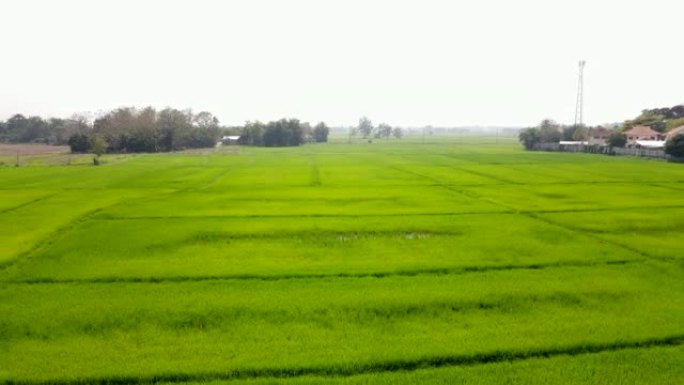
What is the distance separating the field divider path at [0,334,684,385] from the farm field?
1.3 inches

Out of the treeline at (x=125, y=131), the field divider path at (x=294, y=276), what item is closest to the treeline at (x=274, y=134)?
the treeline at (x=125, y=131)

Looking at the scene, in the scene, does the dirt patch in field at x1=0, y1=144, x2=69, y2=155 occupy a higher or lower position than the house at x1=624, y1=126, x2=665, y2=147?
lower

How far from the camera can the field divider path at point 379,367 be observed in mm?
9266

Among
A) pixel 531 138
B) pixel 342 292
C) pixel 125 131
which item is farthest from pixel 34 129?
pixel 342 292

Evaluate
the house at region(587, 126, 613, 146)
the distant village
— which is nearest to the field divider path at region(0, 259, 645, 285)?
the distant village

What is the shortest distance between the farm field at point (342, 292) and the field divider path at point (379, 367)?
0.11 ft

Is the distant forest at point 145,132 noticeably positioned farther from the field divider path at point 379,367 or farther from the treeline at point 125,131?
the field divider path at point 379,367

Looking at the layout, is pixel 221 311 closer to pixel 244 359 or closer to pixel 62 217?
pixel 244 359

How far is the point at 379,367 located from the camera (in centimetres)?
978

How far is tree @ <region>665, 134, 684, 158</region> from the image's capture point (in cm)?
6019

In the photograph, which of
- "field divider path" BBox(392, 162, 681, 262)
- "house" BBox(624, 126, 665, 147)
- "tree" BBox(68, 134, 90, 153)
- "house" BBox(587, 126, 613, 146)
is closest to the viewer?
"field divider path" BBox(392, 162, 681, 262)

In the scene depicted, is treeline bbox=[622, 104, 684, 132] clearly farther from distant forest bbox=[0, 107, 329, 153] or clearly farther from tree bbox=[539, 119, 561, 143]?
distant forest bbox=[0, 107, 329, 153]

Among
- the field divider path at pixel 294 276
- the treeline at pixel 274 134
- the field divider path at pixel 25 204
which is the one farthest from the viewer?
the treeline at pixel 274 134

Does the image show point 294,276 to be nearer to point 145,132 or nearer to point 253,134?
point 145,132
